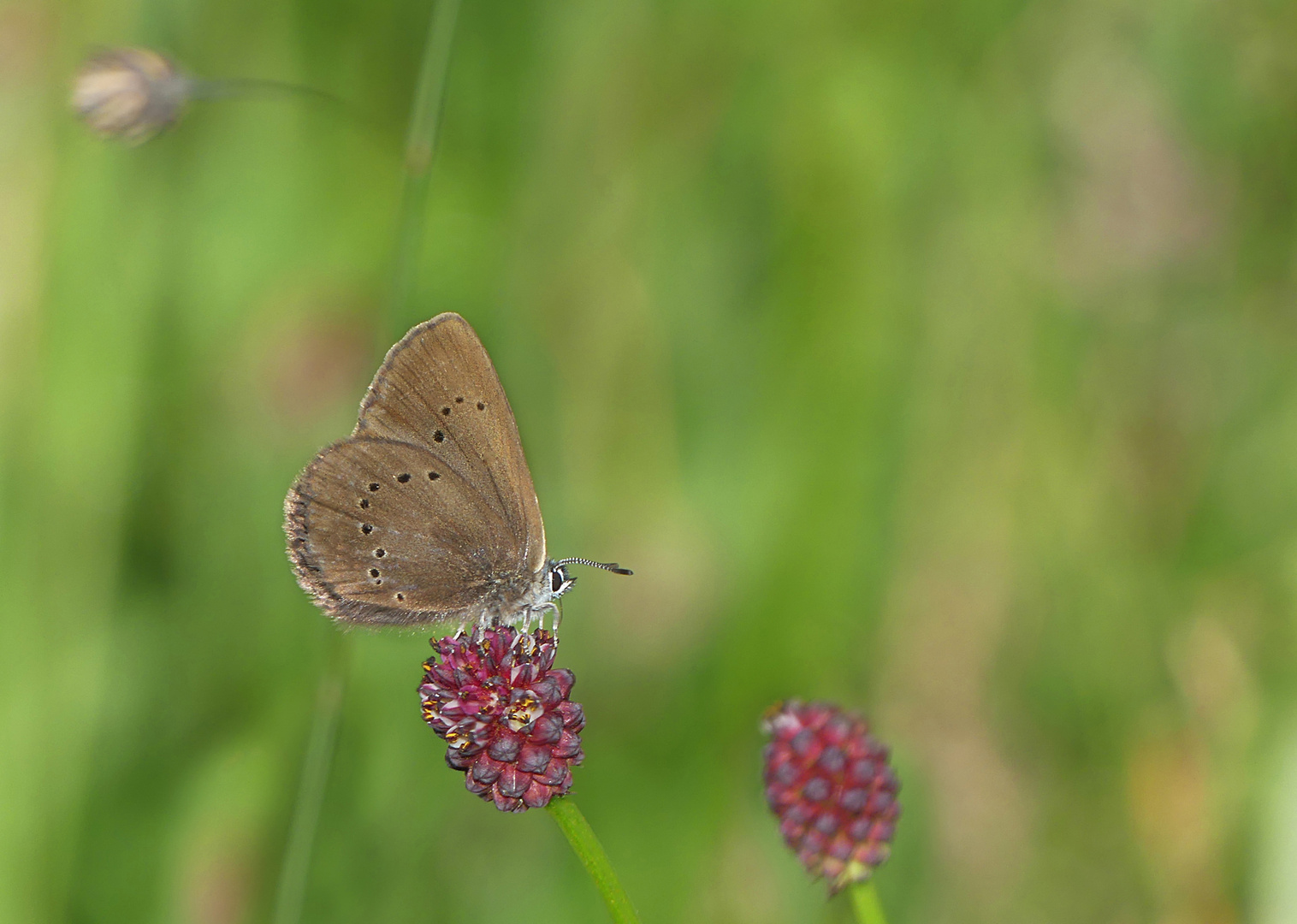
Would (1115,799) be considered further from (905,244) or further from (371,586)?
(371,586)

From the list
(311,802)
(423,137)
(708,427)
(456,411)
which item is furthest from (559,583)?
(708,427)

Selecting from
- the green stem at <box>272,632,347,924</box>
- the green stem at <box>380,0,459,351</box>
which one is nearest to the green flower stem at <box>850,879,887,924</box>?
the green stem at <box>272,632,347,924</box>

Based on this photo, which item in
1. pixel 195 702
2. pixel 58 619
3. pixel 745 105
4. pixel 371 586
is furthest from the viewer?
pixel 745 105

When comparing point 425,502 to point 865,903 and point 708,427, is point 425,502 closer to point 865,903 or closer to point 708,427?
point 865,903

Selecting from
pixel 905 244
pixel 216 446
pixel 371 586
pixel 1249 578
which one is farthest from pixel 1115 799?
pixel 216 446

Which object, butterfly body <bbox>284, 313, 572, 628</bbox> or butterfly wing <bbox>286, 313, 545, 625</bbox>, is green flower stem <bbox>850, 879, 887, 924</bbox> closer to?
butterfly body <bbox>284, 313, 572, 628</bbox>
